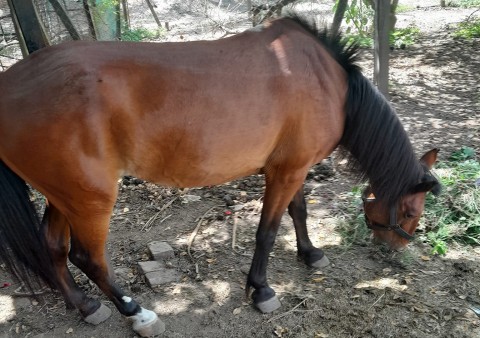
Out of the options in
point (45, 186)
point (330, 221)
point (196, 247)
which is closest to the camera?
point (45, 186)

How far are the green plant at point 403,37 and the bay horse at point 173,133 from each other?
7.26 m

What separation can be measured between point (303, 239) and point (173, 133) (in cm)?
159

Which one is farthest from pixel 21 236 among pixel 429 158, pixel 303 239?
pixel 429 158

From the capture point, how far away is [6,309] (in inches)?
126

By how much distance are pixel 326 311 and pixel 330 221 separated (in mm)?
1211

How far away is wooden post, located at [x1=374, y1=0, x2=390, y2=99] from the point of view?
16.2 feet

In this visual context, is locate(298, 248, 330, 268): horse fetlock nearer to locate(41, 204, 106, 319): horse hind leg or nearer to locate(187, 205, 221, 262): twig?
locate(187, 205, 221, 262): twig

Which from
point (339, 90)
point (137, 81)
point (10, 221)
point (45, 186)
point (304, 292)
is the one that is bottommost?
point (304, 292)

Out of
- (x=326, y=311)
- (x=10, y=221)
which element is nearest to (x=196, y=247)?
(x=326, y=311)

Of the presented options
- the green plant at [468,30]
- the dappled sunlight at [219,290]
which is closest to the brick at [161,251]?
the dappled sunlight at [219,290]

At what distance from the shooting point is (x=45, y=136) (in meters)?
2.33

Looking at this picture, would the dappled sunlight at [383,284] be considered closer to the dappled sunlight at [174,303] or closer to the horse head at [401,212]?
the horse head at [401,212]

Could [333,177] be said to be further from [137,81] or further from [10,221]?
[10,221]

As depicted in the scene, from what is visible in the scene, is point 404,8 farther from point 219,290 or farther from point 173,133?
point 173,133
